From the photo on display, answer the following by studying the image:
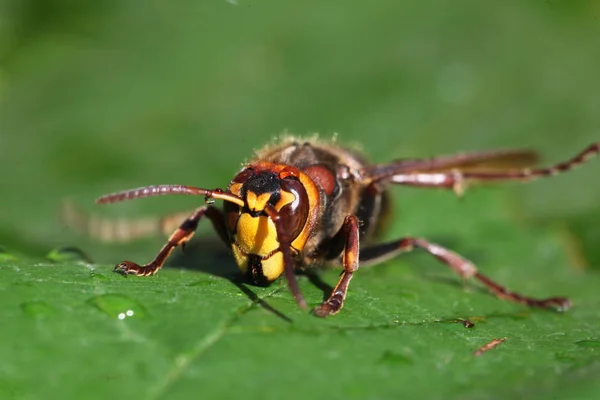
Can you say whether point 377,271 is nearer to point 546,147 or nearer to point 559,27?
point 546,147

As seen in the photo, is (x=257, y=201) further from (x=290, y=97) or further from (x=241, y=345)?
(x=290, y=97)

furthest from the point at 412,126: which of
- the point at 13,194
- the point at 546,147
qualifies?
the point at 13,194

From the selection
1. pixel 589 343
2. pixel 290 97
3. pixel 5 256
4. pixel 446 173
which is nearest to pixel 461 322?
pixel 589 343

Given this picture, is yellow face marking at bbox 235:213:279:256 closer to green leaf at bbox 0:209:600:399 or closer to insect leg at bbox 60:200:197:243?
green leaf at bbox 0:209:600:399

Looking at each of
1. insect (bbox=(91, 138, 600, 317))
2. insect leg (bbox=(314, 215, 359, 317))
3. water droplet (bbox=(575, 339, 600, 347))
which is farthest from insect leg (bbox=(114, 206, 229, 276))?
water droplet (bbox=(575, 339, 600, 347))

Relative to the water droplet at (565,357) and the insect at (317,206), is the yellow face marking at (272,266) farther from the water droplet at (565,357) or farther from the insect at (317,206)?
the water droplet at (565,357)

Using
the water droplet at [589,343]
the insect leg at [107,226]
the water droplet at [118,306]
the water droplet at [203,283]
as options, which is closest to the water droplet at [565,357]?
the water droplet at [589,343]
